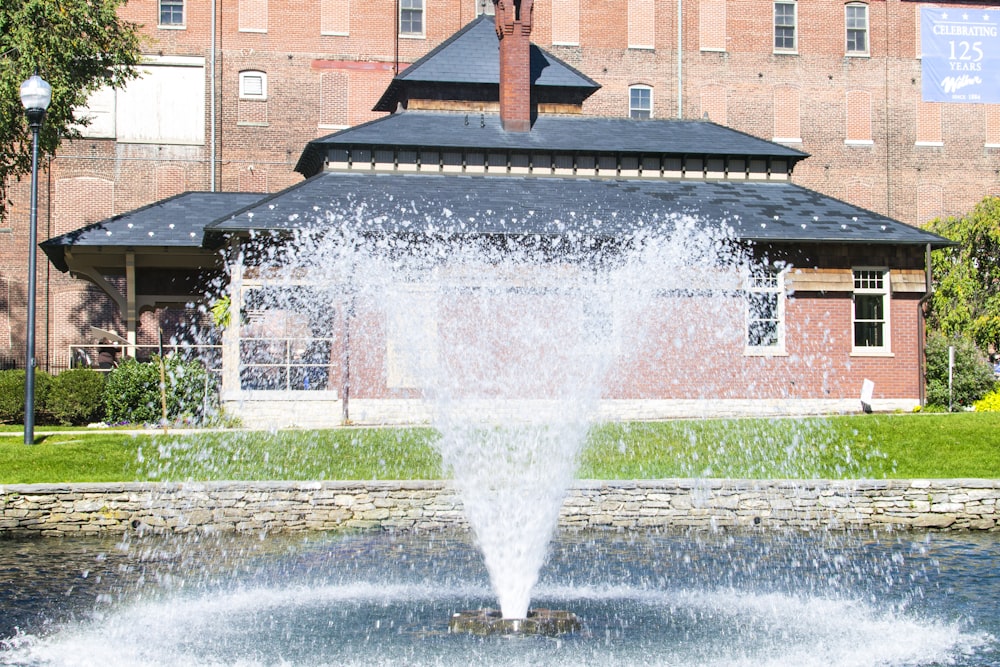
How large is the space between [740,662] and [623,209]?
18233mm

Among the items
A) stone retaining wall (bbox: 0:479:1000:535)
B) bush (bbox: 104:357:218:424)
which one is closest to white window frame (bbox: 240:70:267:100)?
bush (bbox: 104:357:218:424)

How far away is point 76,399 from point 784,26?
31.9 m

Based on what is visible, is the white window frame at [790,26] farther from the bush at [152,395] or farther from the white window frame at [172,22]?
the bush at [152,395]

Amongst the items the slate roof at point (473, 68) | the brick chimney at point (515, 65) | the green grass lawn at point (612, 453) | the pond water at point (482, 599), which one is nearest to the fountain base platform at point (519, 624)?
the pond water at point (482, 599)

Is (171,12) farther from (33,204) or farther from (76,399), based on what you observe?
(33,204)

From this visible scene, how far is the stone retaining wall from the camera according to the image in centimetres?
1462

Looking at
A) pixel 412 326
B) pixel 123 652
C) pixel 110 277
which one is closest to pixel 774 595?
pixel 412 326

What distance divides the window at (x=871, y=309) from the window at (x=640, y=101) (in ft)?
58.0

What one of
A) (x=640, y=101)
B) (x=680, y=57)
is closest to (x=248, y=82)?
(x=640, y=101)

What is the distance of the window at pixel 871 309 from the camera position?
87.2 feet

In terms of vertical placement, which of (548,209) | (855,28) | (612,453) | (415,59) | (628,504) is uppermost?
(855,28)

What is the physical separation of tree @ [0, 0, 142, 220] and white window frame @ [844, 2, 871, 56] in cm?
2881

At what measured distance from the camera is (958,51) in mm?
44344

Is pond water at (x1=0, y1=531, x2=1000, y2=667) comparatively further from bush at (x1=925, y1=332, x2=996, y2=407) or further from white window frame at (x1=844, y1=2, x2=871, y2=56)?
white window frame at (x1=844, y1=2, x2=871, y2=56)
